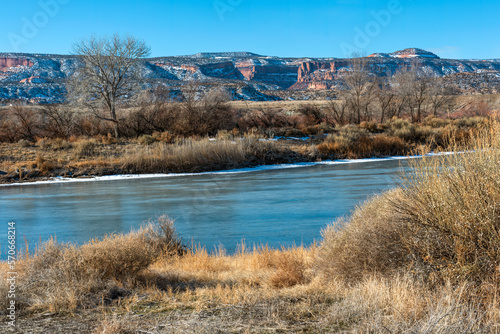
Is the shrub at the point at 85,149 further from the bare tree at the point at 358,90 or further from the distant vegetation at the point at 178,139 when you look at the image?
the bare tree at the point at 358,90

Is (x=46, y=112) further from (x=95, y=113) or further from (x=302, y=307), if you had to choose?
(x=302, y=307)

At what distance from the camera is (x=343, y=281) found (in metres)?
5.93

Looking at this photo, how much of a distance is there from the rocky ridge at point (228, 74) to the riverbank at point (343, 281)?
32.7 meters

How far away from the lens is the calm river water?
11352 millimetres

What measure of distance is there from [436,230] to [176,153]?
2283 cm

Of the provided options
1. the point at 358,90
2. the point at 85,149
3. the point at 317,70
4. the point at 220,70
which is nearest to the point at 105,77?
the point at 85,149

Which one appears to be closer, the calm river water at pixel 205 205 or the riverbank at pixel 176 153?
the calm river water at pixel 205 205

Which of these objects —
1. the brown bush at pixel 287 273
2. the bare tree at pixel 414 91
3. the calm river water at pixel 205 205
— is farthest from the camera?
the bare tree at pixel 414 91

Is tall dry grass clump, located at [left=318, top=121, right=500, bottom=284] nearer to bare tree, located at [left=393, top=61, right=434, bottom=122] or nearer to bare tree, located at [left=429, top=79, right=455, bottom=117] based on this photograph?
bare tree, located at [left=393, top=61, right=434, bottom=122]

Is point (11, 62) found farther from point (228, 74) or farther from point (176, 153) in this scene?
point (176, 153)

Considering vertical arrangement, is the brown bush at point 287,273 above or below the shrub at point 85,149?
below

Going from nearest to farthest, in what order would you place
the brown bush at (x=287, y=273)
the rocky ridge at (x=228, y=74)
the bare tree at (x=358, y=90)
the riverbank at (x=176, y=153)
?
the brown bush at (x=287, y=273) < the riverbank at (x=176, y=153) < the bare tree at (x=358, y=90) < the rocky ridge at (x=228, y=74)

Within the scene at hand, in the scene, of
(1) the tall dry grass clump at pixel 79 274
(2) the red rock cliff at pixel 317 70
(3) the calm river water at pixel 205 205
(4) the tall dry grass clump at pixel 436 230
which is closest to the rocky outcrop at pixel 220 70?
(2) the red rock cliff at pixel 317 70

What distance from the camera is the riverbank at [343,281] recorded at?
4719mm
